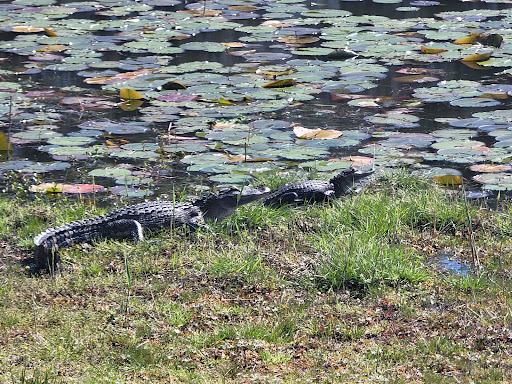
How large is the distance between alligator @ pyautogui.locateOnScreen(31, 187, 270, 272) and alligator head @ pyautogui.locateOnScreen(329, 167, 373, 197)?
24.5 inches

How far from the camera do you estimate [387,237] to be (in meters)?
4.86

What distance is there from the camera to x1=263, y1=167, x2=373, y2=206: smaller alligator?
5527 mm

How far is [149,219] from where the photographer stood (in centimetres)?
513

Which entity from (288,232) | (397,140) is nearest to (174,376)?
(288,232)

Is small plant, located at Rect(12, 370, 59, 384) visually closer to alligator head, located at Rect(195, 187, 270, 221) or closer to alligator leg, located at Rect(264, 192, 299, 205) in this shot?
alligator head, located at Rect(195, 187, 270, 221)

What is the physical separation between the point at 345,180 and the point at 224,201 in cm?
97

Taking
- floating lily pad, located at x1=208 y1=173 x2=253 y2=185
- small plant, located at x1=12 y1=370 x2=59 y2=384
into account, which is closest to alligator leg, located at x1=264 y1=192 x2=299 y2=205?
floating lily pad, located at x1=208 y1=173 x2=253 y2=185

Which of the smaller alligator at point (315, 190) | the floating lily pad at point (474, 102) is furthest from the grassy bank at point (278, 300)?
the floating lily pad at point (474, 102)

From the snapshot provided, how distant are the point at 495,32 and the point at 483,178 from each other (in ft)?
15.5

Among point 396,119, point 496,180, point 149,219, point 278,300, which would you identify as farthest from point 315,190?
point 396,119

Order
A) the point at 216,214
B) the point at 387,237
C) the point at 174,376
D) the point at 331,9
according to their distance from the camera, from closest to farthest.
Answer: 1. the point at 174,376
2. the point at 387,237
3. the point at 216,214
4. the point at 331,9

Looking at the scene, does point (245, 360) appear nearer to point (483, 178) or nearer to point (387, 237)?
point (387, 237)

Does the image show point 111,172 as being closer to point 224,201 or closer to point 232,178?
point 232,178

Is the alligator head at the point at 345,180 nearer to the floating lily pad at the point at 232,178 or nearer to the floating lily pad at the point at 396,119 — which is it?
the floating lily pad at the point at 232,178
